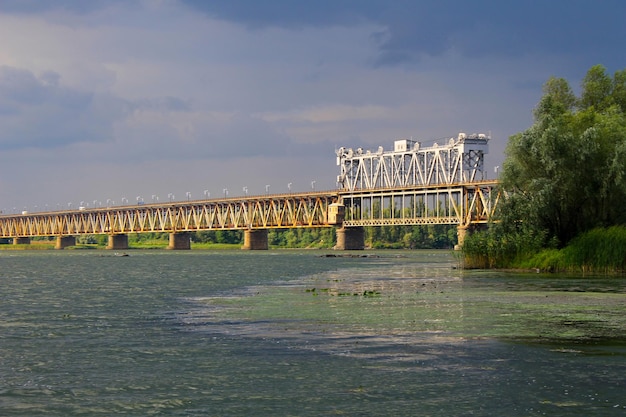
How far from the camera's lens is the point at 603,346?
25.3 metres

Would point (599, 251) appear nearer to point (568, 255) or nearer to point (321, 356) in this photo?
point (568, 255)

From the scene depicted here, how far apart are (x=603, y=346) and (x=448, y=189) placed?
171 metres

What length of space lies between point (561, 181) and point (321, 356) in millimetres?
48255

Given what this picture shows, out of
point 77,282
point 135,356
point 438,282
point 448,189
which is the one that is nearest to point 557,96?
point 438,282

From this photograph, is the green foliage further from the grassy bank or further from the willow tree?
the willow tree

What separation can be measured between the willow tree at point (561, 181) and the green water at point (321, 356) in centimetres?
2447

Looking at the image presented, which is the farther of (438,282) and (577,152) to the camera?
(577,152)

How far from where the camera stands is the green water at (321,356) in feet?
60.6

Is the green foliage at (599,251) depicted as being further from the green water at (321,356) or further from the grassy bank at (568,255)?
the green water at (321,356)

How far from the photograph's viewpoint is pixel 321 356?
24.0m

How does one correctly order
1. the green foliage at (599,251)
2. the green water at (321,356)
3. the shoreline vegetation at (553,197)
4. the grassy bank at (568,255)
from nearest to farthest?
the green water at (321,356)
the green foliage at (599,251)
the grassy bank at (568,255)
the shoreline vegetation at (553,197)

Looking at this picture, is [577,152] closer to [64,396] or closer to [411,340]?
[411,340]

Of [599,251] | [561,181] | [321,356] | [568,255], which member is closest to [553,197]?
[561,181]

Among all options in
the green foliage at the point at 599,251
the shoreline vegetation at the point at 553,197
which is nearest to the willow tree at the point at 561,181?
the shoreline vegetation at the point at 553,197
